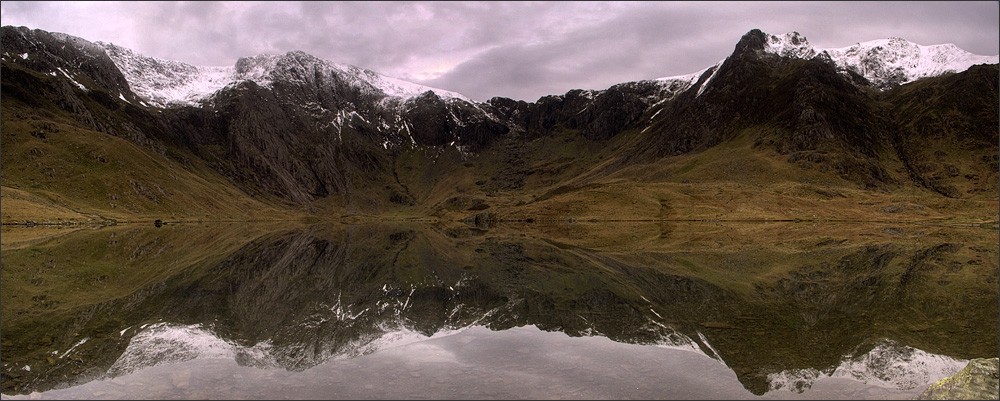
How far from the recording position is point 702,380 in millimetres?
14516

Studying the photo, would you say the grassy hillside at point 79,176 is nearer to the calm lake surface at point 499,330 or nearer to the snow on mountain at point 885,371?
the calm lake surface at point 499,330

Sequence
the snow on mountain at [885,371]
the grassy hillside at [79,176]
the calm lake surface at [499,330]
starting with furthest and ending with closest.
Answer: the grassy hillside at [79,176] → the calm lake surface at [499,330] → the snow on mountain at [885,371]

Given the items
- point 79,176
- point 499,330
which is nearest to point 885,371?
point 499,330

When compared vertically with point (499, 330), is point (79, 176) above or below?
above

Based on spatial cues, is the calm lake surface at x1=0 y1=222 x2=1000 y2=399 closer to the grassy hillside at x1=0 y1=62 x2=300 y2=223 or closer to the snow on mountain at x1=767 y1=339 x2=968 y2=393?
the snow on mountain at x1=767 y1=339 x2=968 y2=393

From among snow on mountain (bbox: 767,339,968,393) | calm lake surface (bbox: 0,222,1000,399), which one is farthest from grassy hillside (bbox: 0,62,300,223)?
snow on mountain (bbox: 767,339,968,393)

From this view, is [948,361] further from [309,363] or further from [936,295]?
[309,363]

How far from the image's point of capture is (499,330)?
21.9 meters

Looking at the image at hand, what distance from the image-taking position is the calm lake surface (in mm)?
14344

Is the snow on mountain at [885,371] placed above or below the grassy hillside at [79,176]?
below

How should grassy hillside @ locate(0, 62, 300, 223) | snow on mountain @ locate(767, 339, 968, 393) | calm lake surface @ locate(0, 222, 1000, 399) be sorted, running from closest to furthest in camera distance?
snow on mountain @ locate(767, 339, 968, 393)
calm lake surface @ locate(0, 222, 1000, 399)
grassy hillside @ locate(0, 62, 300, 223)

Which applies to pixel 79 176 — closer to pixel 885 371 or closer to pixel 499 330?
pixel 499 330

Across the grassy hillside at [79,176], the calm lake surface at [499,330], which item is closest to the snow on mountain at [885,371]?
the calm lake surface at [499,330]

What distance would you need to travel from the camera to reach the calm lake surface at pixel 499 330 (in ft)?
47.1
